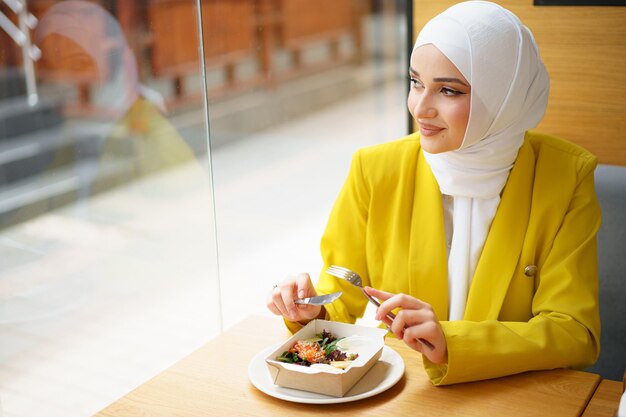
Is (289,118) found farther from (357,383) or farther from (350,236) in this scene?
(357,383)

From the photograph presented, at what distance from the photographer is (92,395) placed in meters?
2.25

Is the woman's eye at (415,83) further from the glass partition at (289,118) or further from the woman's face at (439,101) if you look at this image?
the glass partition at (289,118)

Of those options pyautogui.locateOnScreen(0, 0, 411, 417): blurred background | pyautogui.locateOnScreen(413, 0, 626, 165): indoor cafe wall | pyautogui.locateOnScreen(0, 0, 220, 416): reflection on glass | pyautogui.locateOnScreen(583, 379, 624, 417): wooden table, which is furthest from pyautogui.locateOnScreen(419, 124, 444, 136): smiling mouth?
pyautogui.locateOnScreen(0, 0, 220, 416): reflection on glass

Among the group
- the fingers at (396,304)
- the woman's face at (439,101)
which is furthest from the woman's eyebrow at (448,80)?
the fingers at (396,304)

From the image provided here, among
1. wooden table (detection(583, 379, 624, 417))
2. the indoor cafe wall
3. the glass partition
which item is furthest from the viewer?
the glass partition

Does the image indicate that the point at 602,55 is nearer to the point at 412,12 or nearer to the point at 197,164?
the point at 412,12

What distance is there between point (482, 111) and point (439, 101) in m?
0.08

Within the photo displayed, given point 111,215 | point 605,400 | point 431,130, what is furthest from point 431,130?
point 111,215

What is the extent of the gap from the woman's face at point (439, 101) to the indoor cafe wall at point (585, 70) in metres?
0.66

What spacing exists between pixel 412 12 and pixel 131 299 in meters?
1.23

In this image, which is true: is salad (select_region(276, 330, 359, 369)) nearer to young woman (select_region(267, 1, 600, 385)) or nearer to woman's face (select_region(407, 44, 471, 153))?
young woman (select_region(267, 1, 600, 385))

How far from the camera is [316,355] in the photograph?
132 centimetres

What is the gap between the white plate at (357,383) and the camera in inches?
48.6

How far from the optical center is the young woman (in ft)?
4.69
